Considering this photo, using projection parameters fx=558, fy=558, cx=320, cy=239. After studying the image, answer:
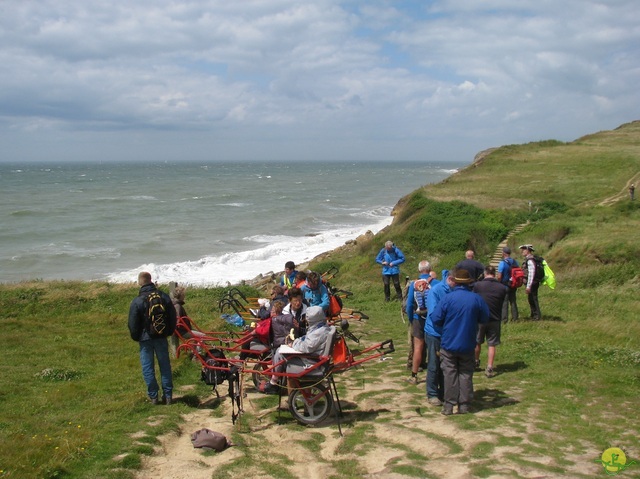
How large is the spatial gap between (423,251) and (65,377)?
1775cm

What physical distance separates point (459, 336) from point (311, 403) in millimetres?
2045

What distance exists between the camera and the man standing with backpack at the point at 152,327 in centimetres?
774

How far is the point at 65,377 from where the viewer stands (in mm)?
10055

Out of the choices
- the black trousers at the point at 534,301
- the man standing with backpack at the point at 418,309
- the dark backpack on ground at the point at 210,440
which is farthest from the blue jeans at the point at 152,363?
the black trousers at the point at 534,301

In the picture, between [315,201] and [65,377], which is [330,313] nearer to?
[65,377]

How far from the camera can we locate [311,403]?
7078 mm

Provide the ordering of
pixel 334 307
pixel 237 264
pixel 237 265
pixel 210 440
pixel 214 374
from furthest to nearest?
1. pixel 237 264
2. pixel 237 265
3. pixel 334 307
4. pixel 214 374
5. pixel 210 440

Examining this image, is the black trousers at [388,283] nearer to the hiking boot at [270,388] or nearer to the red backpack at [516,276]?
the red backpack at [516,276]

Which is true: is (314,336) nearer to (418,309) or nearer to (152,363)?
(418,309)

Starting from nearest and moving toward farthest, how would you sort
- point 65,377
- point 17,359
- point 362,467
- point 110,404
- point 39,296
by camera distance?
1. point 362,467
2. point 110,404
3. point 65,377
4. point 17,359
5. point 39,296

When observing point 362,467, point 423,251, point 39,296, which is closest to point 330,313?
point 362,467

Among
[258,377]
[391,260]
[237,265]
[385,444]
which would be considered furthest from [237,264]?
[385,444]

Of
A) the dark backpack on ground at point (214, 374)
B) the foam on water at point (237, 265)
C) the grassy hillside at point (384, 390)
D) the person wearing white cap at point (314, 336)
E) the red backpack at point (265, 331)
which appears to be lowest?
the foam on water at point (237, 265)

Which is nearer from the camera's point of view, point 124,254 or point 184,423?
point 184,423
